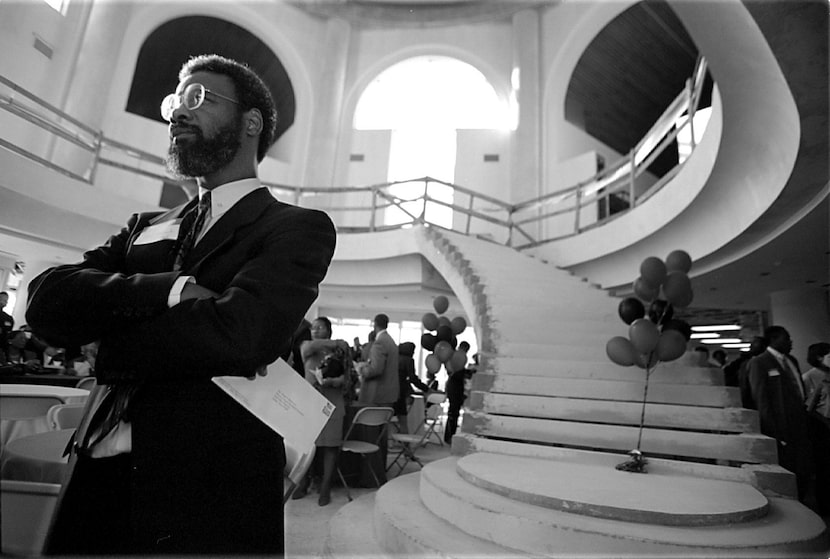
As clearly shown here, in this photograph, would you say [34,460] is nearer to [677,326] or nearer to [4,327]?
[4,327]

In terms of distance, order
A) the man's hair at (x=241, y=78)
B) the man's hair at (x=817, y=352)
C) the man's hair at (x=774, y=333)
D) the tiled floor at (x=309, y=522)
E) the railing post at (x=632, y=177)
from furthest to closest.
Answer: the railing post at (x=632, y=177) → the tiled floor at (x=309, y=522) → the man's hair at (x=774, y=333) → the man's hair at (x=817, y=352) → the man's hair at (x=241, y=78)

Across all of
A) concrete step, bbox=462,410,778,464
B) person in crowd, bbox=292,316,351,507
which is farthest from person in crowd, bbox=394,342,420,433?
concrete step, bbox=462,410,778,464

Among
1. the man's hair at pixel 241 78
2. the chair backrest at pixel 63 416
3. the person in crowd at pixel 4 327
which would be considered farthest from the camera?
the chair backrest at pixel 63 416

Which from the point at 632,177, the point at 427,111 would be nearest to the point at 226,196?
the point at 632,177

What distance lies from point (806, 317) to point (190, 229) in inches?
81.0

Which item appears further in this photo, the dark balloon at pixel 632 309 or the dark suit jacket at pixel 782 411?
the dark balloon at pixel 632 309

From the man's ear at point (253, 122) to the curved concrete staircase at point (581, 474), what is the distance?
177 cm

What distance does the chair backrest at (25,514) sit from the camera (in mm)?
555

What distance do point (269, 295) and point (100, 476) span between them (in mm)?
417

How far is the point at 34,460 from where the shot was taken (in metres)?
0.86

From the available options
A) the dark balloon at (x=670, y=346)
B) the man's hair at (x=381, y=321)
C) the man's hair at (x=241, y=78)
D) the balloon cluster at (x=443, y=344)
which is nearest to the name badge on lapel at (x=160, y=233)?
the man's hair at (x=241, y=78)

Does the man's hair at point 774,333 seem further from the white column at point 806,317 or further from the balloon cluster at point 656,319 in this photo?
the balloon cluster at point 656,319

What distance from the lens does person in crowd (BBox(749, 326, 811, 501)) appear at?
2.94 m

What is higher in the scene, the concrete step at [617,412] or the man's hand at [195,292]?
the man's hand at [195,292]
